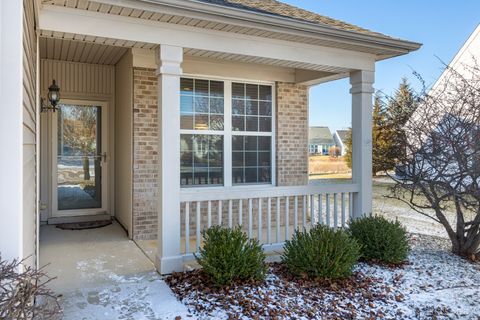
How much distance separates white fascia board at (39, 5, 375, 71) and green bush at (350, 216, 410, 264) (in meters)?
2.16

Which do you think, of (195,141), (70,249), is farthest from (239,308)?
(195,141)

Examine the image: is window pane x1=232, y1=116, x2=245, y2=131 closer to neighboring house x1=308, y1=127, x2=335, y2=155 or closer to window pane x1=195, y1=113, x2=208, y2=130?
window pane x1=195, y1=113, x2=208, y2=130

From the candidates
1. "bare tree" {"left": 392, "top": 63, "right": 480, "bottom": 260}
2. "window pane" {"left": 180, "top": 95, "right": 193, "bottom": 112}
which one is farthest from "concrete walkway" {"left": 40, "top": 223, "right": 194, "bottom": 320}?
"bare tree" {"left": 392, "top": 63, "right": 480, "bottom": 260}

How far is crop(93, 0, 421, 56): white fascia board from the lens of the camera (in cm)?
381

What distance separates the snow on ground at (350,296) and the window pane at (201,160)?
86.3 inches

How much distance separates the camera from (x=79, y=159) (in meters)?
6.96

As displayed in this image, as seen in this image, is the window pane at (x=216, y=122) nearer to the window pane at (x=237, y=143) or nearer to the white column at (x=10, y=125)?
the window pane at (x=237, y=143)

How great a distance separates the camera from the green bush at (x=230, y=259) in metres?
3.79

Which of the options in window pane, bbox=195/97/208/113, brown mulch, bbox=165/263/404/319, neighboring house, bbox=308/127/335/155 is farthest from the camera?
neighboring house, bbox=308/127/335/155

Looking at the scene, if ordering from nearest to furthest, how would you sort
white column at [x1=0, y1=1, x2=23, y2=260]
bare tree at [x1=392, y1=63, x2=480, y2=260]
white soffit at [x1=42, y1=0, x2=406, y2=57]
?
white column at [x1=0, y1=1, x2=23, y2=260], white soffit at [x1=42, y1=0, x2=406, y2=57], bare tree at [x1=392, y1=63, x2=480, y2=260]

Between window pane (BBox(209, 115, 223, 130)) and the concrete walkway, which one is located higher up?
window pane (BBox(209, 115, 223, 130))

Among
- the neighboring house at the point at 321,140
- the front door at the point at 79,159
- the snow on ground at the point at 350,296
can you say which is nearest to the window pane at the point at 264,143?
the snow on ground at the point at 350,296

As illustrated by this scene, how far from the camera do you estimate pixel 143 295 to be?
3664 mm

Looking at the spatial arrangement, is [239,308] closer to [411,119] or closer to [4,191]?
[4,191]
